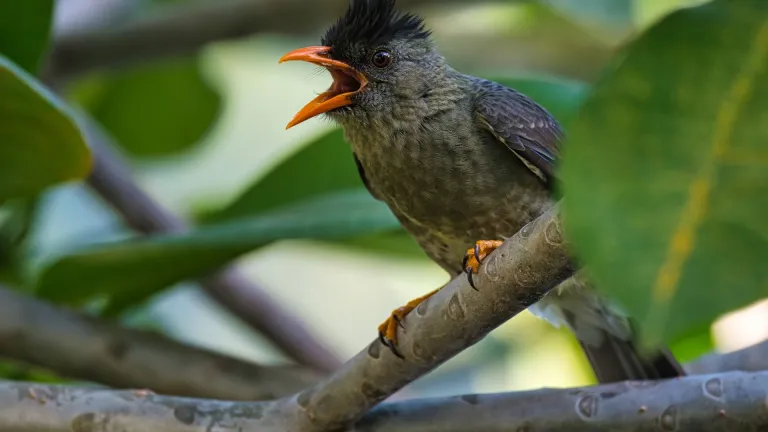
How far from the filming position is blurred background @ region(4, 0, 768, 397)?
2418mm

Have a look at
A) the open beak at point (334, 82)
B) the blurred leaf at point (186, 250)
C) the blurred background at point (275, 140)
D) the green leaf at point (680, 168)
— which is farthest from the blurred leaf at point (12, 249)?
the green leaf at point (680, 168)

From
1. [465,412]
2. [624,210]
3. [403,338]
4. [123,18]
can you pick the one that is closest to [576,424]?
[465,412]

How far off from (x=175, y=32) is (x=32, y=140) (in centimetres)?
119

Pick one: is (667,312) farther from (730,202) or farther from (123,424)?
(123,424)

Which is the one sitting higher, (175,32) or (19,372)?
(175,32)

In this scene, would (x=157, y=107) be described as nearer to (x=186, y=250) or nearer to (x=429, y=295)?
(x=186, y=250)

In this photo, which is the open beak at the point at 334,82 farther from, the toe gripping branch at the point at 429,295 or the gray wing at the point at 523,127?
the toe gripping branch at the point at 429,295

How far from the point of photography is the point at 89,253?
1731mm

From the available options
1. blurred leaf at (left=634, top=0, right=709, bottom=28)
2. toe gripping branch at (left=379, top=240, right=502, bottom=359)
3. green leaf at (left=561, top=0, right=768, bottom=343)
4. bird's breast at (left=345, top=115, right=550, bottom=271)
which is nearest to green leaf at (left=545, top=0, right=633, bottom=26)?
blurred leaf at (left=634, top=0, right=709, bottom=28)

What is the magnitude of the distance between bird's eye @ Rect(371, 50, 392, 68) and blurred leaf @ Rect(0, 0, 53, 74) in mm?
632

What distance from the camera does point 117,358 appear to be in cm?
171

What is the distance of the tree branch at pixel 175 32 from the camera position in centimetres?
262

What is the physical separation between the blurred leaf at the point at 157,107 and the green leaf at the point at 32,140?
1.16m

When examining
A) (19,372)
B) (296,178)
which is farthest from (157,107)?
(19,372)
